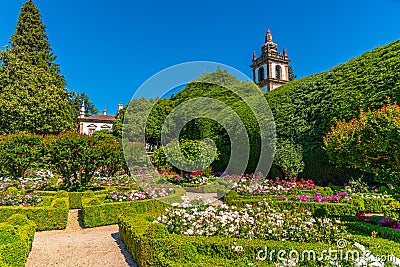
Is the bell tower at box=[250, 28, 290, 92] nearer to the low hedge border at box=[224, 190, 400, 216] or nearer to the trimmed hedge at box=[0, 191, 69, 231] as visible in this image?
the low hedge border at box=[224, 190, 400, 216]

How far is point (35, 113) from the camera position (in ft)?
58.2

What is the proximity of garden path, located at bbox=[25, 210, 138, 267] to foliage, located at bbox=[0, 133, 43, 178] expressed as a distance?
488 cm

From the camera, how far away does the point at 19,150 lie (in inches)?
426

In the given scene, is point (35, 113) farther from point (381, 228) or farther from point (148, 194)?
point (381, 228)

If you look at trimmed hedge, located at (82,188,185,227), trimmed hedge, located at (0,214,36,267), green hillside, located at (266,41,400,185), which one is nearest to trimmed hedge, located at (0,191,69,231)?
trimmed hedge, located at (82,188,185,227)

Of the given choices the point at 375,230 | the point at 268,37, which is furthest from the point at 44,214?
the point at 268,37

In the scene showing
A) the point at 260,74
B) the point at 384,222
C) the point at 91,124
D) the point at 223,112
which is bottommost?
the point at 384,222

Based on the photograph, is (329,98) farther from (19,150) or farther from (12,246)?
(19,150)

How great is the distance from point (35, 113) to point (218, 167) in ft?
38.1

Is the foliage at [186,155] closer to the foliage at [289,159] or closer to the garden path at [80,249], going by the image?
the foliage at [289,159]

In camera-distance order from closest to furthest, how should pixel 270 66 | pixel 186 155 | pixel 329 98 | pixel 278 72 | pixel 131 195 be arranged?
pixel 131 195, pixel 329 98, pixel 186 155, pixel 270 66, pixel 278 72

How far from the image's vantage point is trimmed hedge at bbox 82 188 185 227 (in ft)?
24.0

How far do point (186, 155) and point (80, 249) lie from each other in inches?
336

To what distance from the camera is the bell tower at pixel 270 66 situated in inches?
1420
